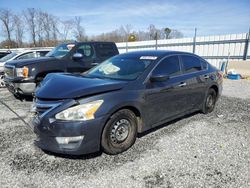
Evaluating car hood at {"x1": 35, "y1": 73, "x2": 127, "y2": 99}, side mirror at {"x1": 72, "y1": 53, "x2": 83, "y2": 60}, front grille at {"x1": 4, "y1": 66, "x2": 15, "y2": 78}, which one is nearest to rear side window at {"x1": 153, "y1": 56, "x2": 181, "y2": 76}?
car hood at {"x1": 35, "y1": 73, "x2": 127, "y2": 99}

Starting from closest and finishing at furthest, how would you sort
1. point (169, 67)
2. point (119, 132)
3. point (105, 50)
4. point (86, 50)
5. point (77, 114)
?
point (77, 114)
point (119, 132)
point (169, 67)
point (86, 50)
point (105, 50)

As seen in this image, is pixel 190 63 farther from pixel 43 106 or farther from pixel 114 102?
pixel 43 106

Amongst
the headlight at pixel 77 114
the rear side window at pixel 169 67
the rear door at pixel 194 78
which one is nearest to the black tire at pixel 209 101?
the rear door at pixel 194 78

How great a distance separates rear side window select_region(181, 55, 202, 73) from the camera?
478 cm

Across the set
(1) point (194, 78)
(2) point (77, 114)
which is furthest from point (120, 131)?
(1) point (194, 78)

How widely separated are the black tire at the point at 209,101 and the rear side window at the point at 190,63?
0.76 m

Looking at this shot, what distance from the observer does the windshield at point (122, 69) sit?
3902 millimetres

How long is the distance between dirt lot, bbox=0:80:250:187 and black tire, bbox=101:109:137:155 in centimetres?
14

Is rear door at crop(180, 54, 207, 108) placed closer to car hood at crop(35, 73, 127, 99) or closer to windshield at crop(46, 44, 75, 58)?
car hood at crop(35, 73, 127, 99)

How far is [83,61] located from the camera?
7137 mm

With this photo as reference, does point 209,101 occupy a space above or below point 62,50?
below

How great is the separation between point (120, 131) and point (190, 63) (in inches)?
99.5

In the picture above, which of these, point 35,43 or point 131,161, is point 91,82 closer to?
point 131,161

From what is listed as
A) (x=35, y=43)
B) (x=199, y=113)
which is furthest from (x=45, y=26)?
(x=199, y=113)
